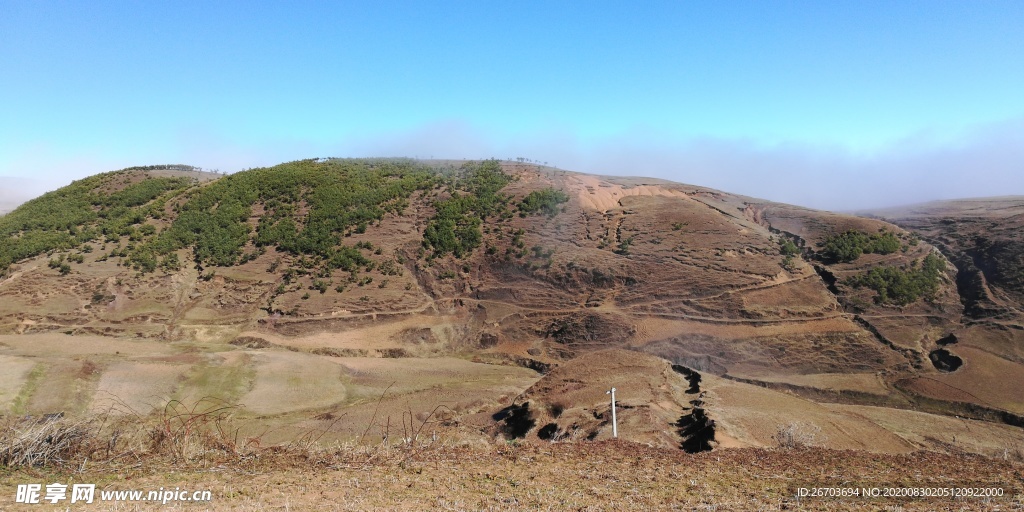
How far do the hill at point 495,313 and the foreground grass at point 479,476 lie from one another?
3716 mm

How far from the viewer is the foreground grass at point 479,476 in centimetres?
605

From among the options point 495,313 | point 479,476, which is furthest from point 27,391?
point 495,313

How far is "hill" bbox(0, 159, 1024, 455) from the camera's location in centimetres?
1614

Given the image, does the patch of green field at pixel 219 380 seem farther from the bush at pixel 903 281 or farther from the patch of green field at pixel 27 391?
the bush at pixel 903 281

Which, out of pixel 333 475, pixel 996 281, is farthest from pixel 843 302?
pixel 333 475

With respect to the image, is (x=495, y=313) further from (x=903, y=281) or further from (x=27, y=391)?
(x=903, y=281)

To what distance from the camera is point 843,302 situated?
24828 mm

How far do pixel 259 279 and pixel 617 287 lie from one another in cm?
1831

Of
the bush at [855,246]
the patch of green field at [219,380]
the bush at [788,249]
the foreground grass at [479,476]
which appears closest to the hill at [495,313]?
the patch of green field at [219,380]

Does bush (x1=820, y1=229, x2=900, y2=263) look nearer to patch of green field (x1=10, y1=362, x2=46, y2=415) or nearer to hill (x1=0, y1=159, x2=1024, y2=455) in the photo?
hill (x1=0, y1=159, x2=1024, y2=455)

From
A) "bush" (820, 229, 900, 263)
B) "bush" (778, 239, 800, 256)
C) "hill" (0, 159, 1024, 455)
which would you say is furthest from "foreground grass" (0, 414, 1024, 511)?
"bush" (820, 229, 900, 263)

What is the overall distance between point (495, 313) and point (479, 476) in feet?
65.8

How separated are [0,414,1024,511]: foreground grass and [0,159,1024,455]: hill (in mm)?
3716

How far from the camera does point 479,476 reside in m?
6.96
